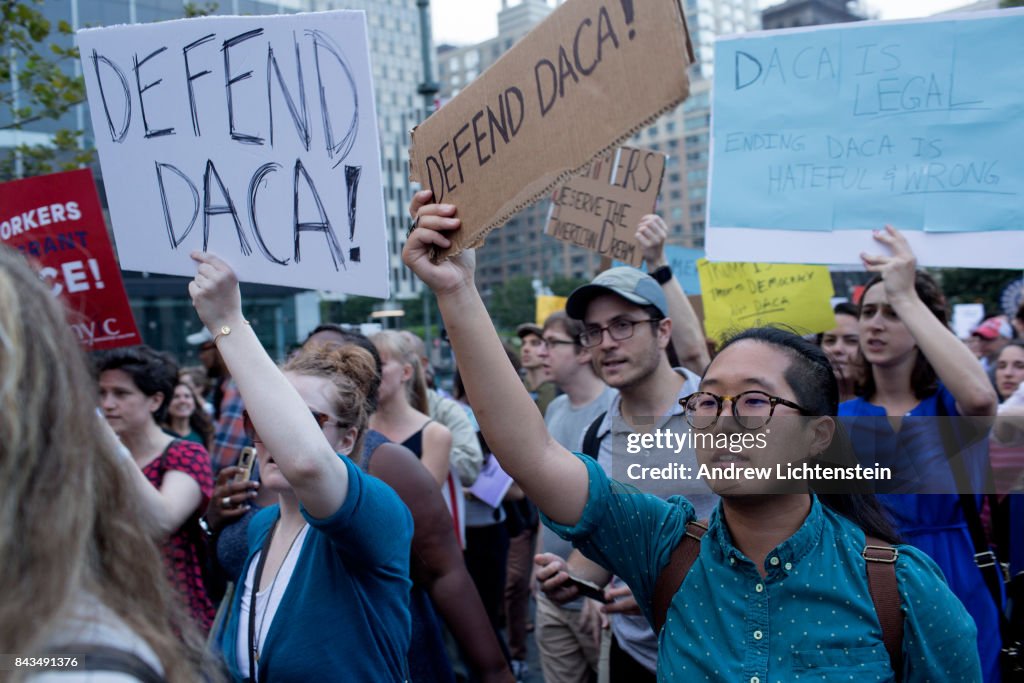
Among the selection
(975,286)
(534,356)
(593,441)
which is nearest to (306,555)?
(593,441)

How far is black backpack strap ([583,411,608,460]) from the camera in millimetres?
3387

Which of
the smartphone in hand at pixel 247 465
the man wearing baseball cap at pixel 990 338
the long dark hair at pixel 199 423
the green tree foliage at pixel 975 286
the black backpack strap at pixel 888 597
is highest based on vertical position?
the black backpack strap at pixel 888 597

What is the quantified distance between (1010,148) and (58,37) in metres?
17.3

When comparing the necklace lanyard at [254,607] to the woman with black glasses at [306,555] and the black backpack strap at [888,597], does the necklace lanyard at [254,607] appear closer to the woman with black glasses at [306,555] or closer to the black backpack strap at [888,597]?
the woman with black glasses at [306,555]

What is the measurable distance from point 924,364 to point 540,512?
6.26 ft

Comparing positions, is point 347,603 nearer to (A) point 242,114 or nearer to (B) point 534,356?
(A) point 242,114

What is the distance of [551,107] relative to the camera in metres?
1.62

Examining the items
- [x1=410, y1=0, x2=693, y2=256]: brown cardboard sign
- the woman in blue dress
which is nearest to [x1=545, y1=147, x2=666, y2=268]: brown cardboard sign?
the woman in blue dress

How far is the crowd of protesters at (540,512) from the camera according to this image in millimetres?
1072

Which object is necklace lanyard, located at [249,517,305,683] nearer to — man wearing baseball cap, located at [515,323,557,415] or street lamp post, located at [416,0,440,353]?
man wearing baseball cap, located at [515,323,557,415]

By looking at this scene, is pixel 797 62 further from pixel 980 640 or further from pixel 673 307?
pixel 980 640

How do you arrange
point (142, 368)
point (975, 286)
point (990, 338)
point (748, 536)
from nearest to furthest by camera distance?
point (748, 536) < point (142, 368) < point (990, 338) < point (975, 286)

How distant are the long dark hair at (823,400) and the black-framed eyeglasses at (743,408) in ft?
0.22

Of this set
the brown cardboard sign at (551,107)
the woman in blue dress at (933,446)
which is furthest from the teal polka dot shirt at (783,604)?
the woman in blue dress at (933,446)
